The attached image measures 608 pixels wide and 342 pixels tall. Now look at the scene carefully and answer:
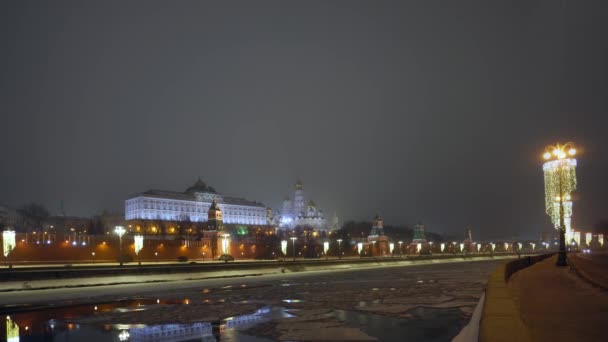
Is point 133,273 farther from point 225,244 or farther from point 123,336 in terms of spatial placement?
point 225,244

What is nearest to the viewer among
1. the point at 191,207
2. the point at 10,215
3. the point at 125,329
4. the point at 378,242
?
the point at 125,329

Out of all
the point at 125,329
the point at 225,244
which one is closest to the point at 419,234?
the point at 225,244

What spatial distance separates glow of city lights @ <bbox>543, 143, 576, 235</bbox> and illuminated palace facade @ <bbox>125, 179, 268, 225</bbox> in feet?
341

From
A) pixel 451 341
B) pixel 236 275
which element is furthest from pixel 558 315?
pixel 236 275

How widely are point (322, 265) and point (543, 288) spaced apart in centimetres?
4141

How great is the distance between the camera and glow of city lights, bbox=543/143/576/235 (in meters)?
31.9

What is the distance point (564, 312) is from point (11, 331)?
518 inches

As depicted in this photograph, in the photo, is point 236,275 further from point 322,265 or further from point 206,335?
point 206,335

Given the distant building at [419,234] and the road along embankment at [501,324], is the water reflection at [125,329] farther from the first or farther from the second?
the distant building at [419,234]

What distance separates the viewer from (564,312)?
11305 mm

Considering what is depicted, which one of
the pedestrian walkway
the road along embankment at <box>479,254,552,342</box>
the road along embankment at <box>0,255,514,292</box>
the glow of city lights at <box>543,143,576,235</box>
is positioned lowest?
the road along embankment at <box>0,255,514,292</box>

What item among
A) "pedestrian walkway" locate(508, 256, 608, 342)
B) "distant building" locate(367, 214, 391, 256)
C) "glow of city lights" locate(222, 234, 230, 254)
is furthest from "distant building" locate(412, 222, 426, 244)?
"pedestrian walkway" locate(508, 256, 608, 342)

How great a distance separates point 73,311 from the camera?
18.6 metres

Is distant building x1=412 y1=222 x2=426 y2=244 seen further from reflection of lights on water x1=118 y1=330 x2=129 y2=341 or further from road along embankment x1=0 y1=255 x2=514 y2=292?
reflection of lights on water x1=118 y1=330 x2=129 y2=341
